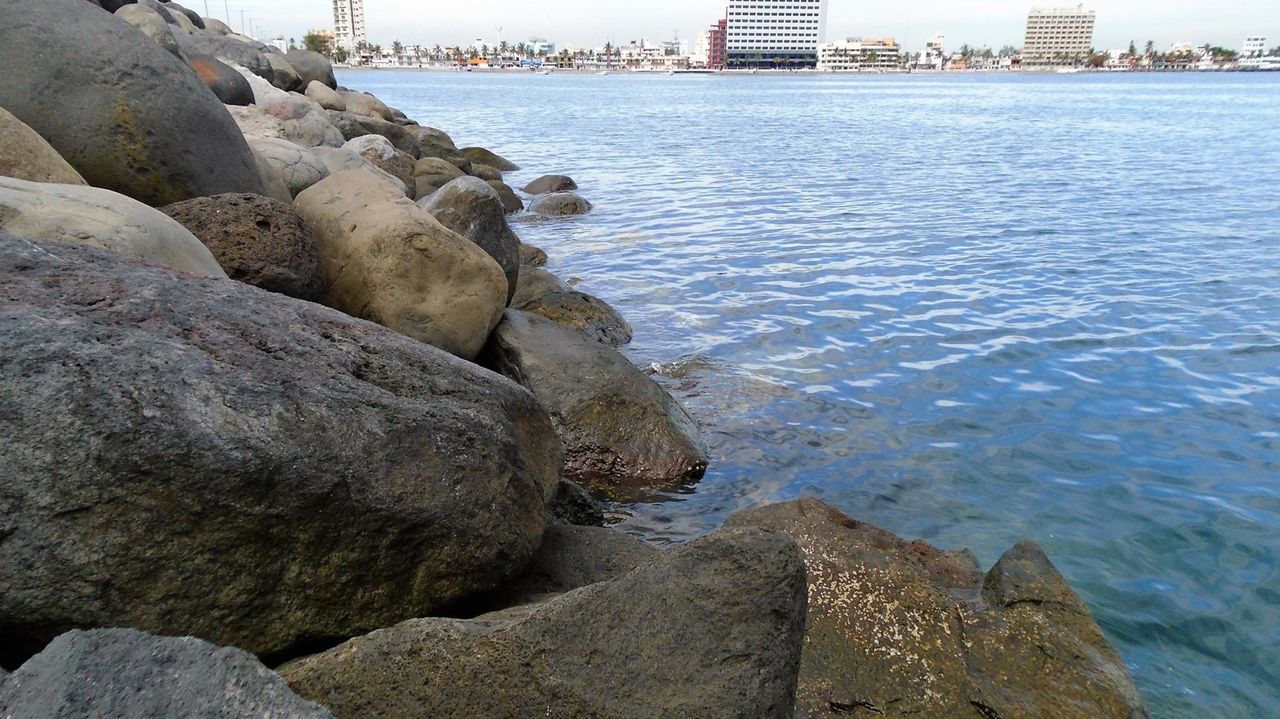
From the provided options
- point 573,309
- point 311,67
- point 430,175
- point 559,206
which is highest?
point 311,67

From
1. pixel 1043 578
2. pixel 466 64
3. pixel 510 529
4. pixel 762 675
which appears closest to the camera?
pixel 762 675

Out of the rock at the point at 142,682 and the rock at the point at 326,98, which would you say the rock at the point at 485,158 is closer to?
the rock at the point at 326,98

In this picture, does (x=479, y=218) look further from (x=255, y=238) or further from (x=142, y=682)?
(x=142, y=682)

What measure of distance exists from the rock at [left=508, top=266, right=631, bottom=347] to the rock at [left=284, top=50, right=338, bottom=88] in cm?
1971

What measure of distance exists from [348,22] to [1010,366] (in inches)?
7023

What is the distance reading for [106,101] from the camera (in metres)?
5.73

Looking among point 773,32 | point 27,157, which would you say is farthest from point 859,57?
point 27,157

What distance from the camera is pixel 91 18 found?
6.10m

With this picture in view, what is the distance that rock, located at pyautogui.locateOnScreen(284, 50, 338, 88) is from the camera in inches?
1054

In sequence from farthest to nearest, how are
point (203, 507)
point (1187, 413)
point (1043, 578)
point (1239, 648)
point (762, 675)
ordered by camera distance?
1. point (1187, 413)
2. point (1239, 648)
3. point (1043, 578)
4. point (203, 507)
5. point (762, 675)

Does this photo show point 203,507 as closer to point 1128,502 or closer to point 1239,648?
point 1239,648

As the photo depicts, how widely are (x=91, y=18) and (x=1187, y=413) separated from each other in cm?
839

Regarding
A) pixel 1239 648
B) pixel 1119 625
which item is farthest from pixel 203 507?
pixel 1239 648

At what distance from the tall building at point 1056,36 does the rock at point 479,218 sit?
179 meters
